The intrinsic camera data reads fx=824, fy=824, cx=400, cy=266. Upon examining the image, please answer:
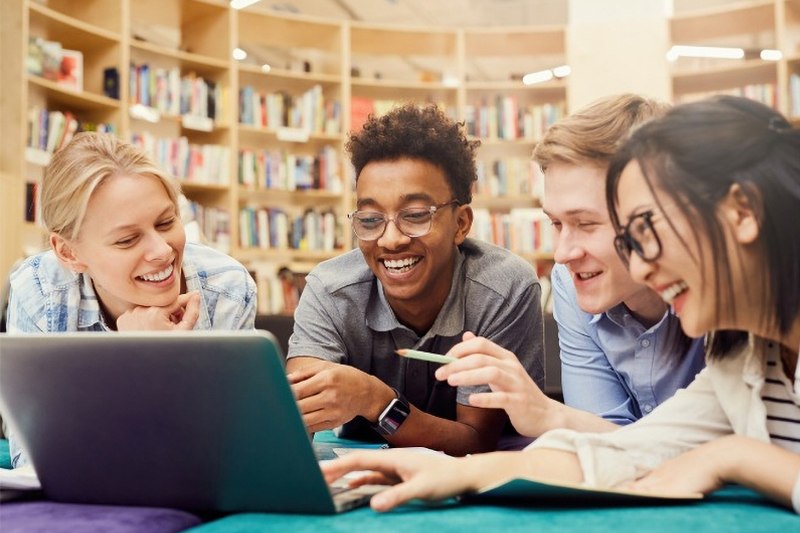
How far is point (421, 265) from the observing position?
1.82m

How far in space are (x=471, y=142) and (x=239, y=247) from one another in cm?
358

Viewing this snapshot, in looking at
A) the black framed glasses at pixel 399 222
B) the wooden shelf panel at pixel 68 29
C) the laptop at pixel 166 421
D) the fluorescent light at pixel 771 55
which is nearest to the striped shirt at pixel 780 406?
the laptop at pixel 166 421

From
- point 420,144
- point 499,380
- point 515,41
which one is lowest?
point 499,380

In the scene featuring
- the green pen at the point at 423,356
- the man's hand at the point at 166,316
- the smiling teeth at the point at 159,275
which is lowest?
the green pen at the point at 423,356

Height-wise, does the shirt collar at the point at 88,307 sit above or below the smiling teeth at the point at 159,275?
below

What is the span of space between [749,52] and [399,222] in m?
4.69

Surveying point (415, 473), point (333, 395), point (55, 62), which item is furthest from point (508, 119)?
point (415, 473)

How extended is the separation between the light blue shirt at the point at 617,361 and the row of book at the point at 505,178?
13.3 feet

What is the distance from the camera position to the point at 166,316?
1644 millimetres

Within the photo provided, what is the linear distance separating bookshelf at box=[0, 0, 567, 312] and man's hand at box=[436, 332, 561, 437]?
4046mm

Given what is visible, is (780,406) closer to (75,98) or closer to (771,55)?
(75,98)

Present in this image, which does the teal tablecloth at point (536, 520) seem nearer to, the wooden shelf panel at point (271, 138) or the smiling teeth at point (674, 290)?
the smiling teeth at point (674, 290)

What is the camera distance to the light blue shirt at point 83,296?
5.59 ft

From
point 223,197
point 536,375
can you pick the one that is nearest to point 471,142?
point 536,375
